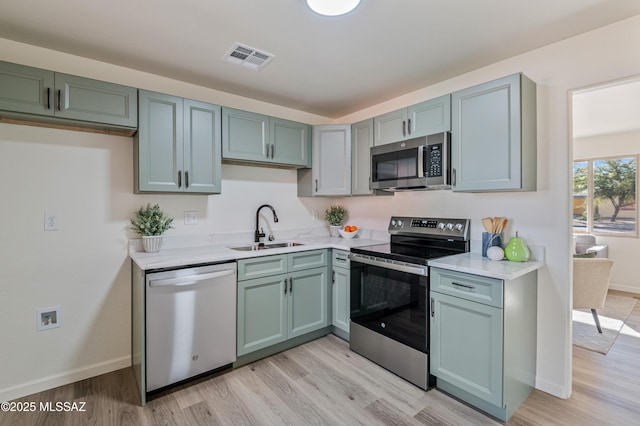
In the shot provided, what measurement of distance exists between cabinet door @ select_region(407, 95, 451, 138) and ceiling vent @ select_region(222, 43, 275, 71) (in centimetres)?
125

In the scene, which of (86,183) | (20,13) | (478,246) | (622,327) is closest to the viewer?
(20,13)

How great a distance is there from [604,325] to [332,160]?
342 cm

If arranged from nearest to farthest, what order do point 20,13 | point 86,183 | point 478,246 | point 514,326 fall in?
point 20,13 < point 514,326 < point 86,183 < point 478,246

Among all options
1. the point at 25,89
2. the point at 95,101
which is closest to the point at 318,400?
the point at 95,101

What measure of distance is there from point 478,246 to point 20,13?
3.44 metres

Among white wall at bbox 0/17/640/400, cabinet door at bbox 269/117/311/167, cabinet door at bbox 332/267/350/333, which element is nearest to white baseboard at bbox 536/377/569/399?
white wall at bbox 0/17/640/400

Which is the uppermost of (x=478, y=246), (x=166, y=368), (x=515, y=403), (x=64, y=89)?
(x=64, y=89)

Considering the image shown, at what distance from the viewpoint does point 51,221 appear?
7.18 ft

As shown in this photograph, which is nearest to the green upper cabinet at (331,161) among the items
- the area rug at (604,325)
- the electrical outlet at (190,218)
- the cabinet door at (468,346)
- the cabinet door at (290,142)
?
the cabinet door at (290,142)

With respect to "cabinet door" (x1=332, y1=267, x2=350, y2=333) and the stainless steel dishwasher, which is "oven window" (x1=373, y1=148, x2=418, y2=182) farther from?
the stainless steel dishwasher

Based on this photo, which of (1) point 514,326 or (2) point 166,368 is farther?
(2) point 166,368

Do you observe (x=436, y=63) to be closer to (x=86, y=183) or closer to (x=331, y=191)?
(x=331, y=191)

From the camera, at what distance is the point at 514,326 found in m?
1.92

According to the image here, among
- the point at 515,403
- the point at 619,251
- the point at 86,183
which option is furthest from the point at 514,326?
the point at 619,251
